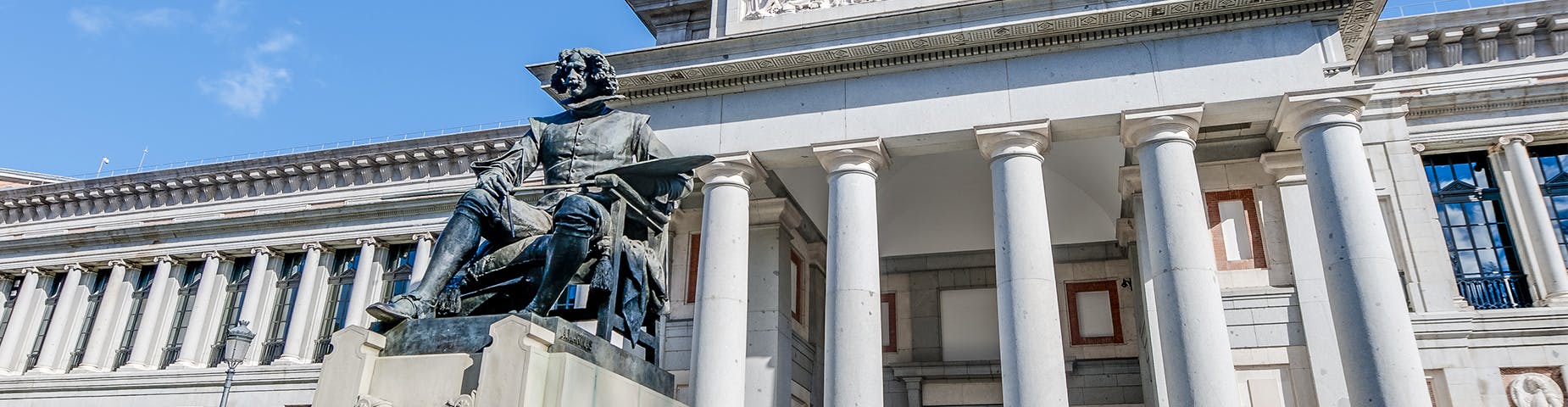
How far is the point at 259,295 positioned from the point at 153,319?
3558 millimetres

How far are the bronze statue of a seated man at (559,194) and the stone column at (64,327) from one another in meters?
29.8

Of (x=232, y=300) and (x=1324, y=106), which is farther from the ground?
(x=232, y=300)

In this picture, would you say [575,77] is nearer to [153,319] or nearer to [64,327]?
[153,319]

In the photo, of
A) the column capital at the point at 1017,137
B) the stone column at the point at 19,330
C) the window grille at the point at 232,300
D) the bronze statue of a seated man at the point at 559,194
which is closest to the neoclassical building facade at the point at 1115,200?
the column capital at the point at 1017,137

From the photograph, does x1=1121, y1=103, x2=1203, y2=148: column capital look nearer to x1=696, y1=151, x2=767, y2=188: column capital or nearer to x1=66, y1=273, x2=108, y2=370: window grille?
x1=696, y1=151, x2=767, y2=188: column capital

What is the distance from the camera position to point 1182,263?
498 inches

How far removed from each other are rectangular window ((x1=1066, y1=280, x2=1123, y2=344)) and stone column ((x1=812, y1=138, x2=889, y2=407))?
8.31m

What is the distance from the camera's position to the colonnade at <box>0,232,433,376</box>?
25906 millimetres

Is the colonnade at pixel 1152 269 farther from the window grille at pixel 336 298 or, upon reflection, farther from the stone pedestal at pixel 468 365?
the window grille at pixel 336 298

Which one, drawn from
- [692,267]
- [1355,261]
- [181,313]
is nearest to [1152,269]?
[1355,261]

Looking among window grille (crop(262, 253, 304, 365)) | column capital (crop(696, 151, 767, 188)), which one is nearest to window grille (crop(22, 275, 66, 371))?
window grille (crop(262, 253, 304, 365))

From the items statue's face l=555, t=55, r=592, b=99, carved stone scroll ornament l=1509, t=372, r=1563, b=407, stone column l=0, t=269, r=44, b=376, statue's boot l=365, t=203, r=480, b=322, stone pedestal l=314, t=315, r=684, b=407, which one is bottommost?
stone pedestal l=314, t=315, r=684, b=407

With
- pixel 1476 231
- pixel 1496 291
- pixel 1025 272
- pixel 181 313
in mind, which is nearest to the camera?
pixel 1025 272

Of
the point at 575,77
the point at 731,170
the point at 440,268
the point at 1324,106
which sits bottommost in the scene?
the point at 440,268
